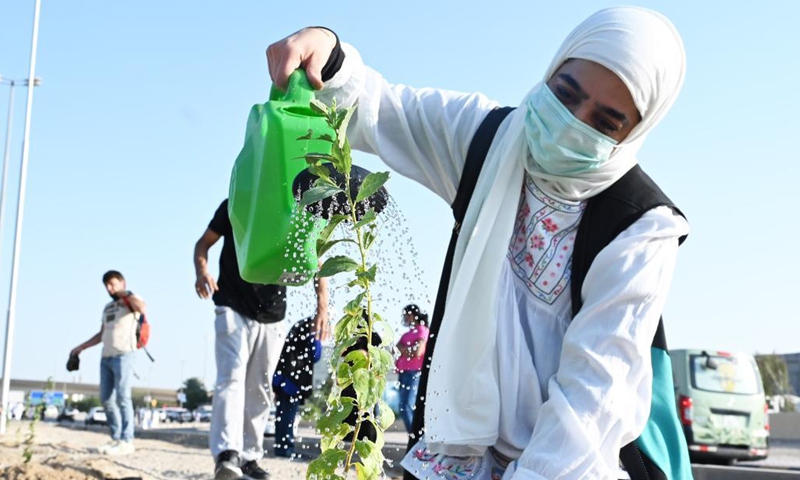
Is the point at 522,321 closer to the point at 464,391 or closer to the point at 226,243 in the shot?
the point at 464,391

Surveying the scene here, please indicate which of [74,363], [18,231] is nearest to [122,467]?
[74,363]

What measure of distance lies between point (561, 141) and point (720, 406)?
41.4ft

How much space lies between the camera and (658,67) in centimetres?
213

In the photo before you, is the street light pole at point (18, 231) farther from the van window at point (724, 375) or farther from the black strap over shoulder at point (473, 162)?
the black strap over shoulder at point (473, 162)

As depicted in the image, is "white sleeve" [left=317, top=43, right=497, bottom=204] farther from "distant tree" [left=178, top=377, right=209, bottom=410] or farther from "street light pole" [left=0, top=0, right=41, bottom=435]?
"distant tree" [left=178, top=377, right=209, bottom=410]

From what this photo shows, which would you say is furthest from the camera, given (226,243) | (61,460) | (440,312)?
(61,460)

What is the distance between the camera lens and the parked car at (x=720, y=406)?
13.5 m

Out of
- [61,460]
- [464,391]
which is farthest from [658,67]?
[61,460]

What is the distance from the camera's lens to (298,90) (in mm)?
2172

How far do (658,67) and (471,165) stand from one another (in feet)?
1.62

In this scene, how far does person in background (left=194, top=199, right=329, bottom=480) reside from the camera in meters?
5.59

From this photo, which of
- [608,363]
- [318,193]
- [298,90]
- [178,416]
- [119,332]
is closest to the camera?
[318,193]

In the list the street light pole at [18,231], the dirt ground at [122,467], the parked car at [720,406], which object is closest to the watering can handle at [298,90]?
the dirt ground at [122,467]

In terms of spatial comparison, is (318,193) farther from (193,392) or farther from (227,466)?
(193,392)
